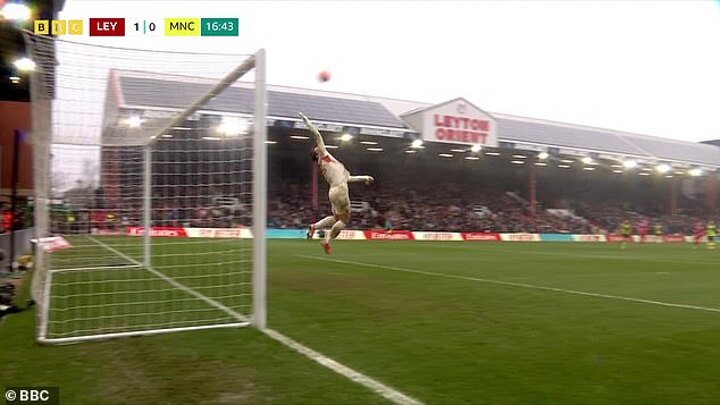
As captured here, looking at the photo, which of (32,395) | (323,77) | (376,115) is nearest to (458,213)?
(376,115)

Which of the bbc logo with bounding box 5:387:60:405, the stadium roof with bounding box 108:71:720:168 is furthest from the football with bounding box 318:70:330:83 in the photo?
the bbc logo with bounding box 5:387:60:405

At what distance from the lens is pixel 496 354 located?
5898mm

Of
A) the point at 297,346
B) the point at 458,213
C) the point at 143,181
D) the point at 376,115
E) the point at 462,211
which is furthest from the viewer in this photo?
the point at 462,211

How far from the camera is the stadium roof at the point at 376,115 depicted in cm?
955

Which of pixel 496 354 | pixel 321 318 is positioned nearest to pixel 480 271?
pixel 321 318

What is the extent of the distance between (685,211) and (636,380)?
7348 centimetres

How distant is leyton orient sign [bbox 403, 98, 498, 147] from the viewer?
1640 inches

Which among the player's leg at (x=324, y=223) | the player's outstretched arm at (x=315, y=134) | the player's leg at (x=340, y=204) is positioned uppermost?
the player's outstretched arm at (x=315, y=134)

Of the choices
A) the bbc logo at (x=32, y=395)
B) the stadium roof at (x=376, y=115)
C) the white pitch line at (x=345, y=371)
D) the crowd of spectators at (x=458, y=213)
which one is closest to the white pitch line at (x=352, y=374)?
the white pitch line at (x=345, y=371)

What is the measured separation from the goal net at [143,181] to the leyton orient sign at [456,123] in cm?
2739

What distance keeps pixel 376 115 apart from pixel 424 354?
1431 inches

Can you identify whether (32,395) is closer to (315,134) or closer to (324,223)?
(315,134)

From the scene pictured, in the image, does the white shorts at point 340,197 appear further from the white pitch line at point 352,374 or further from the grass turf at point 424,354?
the white pitch line at point 352,374

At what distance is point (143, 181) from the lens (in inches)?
569
